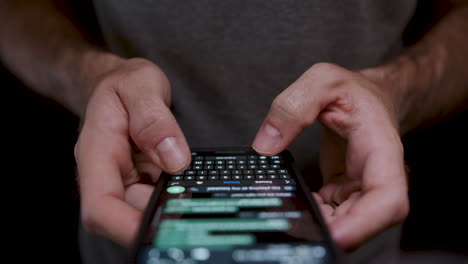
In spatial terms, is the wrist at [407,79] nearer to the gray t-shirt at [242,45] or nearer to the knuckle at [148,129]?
the gray t-shirt at [242,45]

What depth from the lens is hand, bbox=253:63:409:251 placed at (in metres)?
0.36

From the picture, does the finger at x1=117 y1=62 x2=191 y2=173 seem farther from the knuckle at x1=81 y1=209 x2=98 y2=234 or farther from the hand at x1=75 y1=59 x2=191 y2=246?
the knuckle at x1=81 y1=209 x2=98 y2=234

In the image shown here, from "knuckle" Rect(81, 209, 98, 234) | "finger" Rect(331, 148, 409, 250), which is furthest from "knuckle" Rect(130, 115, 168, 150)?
"finger" Rect(331, 148, 409, 250)

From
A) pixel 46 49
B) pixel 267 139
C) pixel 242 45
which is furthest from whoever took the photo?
pixel 46 49

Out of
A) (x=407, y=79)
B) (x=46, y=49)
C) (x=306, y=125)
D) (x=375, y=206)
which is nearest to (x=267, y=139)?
(x=306, y=125)

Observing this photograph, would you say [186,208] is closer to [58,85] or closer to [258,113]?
[258,113]

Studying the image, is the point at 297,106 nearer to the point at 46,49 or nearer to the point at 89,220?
the point at 89,220

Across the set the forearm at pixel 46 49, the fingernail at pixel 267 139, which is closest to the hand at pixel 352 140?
the fingernail at pixel 267 139

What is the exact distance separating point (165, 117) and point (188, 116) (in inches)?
7.3

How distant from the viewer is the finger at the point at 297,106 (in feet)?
1.44

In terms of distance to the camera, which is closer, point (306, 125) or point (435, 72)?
point (306, 125)

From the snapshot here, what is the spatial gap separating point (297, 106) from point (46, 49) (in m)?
0.53

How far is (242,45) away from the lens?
590 mm

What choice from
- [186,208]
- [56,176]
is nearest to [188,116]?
[186,208]
